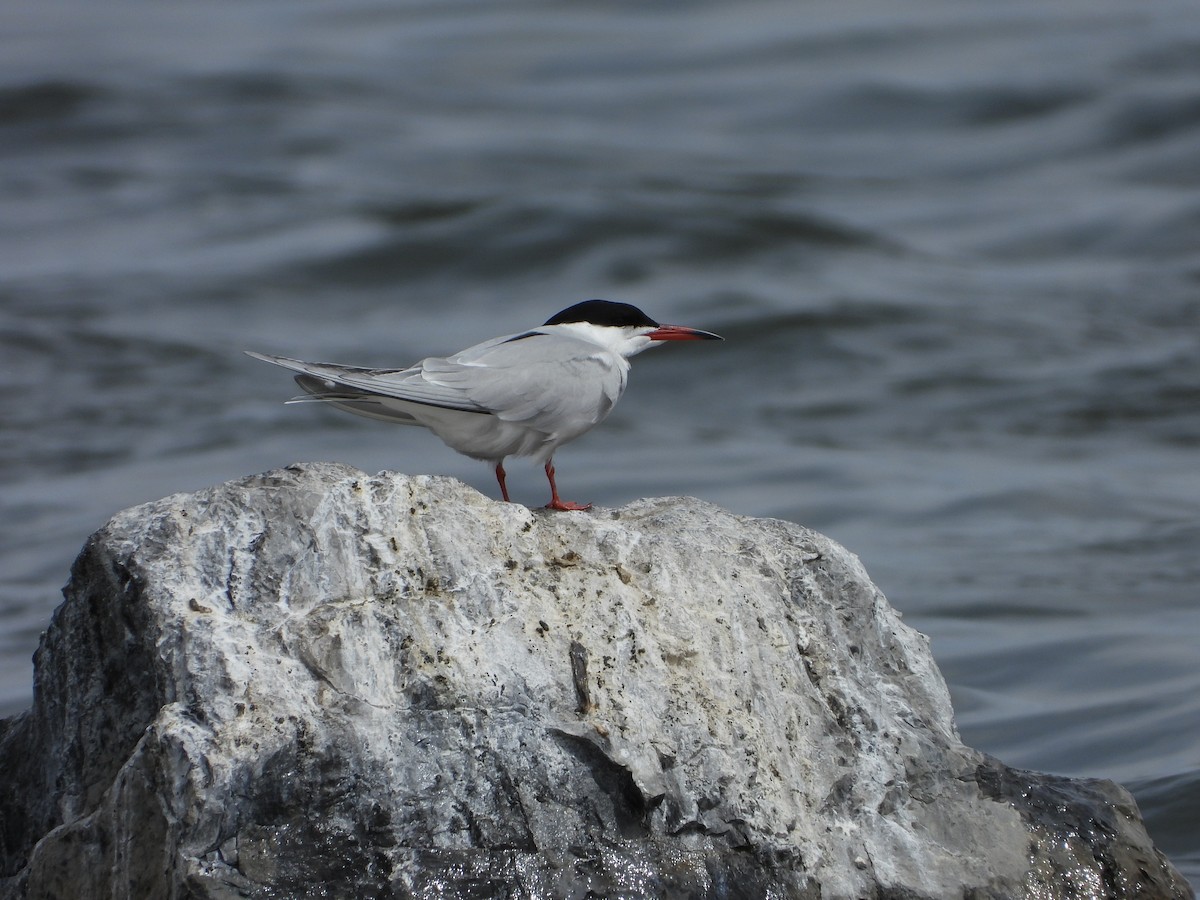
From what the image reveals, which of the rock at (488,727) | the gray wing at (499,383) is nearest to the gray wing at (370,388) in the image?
the gray wing at (499,383)

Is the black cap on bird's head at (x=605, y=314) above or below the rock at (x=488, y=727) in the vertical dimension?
above

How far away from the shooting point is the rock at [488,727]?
3346 millimetres

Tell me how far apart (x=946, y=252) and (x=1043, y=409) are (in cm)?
478

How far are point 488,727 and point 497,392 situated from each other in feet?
5.18

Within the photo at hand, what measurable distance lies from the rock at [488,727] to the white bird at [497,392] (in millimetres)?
662

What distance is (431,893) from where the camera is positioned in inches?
130

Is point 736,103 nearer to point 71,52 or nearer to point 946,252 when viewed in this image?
point 946,252

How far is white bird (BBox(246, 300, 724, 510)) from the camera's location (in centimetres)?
468

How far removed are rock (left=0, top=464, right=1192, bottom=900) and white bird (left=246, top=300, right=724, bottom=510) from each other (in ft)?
2.17

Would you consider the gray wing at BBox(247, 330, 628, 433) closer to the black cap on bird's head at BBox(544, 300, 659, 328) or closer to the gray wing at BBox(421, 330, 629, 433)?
the gray wing at BBox(421, 330, 629, 433)

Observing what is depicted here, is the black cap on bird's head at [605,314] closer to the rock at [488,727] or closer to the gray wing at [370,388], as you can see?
the gray wing at [370,388]

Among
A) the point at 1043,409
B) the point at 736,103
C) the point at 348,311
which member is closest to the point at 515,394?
the point at 1043,409

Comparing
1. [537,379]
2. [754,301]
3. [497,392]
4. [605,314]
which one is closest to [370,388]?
[497,392]

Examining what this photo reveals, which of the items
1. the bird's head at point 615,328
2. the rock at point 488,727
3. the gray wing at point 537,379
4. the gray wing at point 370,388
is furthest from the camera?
the bird's head at point 615,328
